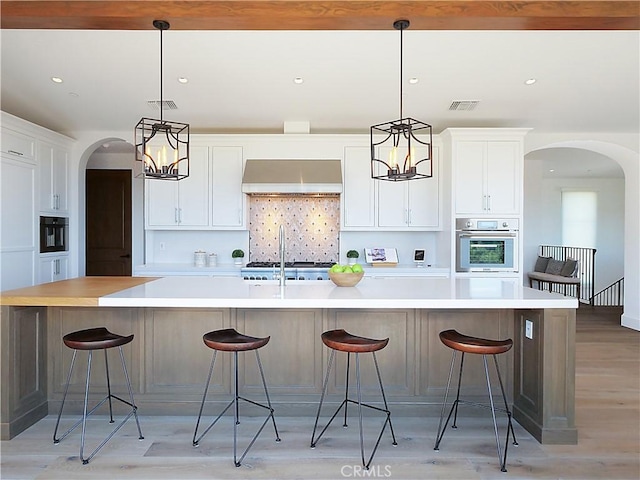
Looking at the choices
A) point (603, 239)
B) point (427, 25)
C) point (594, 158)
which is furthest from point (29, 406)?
point (603, 239)

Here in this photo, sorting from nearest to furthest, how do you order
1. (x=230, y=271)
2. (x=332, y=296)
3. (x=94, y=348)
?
1. (x=94, y=348)
2. (x=332, y=296)
3. (x=230, y=271)

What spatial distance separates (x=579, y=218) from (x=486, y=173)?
704 centimetres

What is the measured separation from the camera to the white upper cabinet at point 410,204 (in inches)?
208

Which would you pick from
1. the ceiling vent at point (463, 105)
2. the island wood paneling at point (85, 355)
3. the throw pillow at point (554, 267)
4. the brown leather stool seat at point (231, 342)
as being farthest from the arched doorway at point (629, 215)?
the island wood paneling at point (85, 355)

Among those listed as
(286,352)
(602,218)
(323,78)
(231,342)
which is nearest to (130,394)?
(231,342)

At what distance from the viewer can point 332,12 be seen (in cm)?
261

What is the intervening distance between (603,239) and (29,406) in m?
11.8

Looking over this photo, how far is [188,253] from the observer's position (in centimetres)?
571

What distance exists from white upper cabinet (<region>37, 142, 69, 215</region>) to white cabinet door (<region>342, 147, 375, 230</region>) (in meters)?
3.49

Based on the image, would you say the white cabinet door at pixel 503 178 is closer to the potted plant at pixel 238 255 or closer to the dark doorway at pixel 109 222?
the potted plant at pixel 238 255

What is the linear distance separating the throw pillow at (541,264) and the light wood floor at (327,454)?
19.3 feet

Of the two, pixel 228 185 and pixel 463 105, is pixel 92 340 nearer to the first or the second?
pixel 228 185

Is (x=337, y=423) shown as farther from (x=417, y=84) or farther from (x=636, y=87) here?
(x=636, y=87)

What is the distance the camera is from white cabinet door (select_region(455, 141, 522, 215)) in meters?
4.96
